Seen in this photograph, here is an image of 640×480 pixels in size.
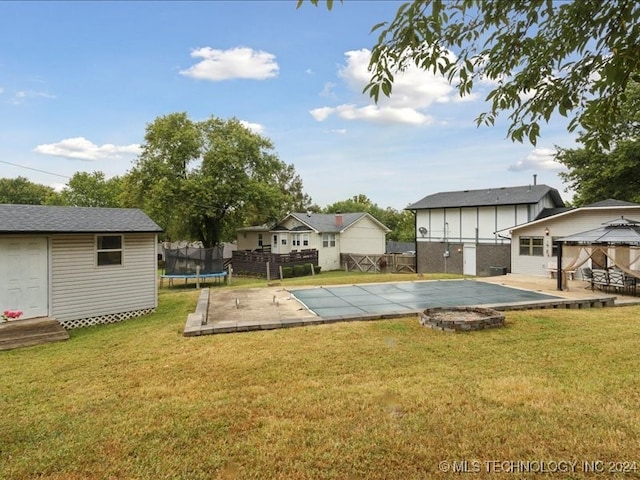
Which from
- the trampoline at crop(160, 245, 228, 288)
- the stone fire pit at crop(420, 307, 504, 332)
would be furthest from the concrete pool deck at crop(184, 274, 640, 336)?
the trampoline at crop(160, 245, 228, 288)

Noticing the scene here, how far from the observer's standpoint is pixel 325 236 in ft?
100

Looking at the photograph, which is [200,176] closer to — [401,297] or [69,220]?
[69,220]

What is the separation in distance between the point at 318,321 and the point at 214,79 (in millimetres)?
18736

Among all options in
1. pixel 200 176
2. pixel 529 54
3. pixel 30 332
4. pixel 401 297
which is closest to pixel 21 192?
pixel 200 176

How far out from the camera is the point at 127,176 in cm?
3081

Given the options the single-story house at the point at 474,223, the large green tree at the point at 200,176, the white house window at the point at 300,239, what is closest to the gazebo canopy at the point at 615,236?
the single-story house at the point at 474,223

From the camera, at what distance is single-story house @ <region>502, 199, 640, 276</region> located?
52.2 ft

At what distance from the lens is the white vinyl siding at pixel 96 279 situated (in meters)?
9.49

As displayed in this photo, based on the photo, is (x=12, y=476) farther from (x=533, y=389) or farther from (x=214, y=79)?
(x=214, y=79)

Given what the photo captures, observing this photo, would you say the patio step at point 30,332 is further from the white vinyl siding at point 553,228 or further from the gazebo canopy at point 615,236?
the white vinyl siding at point 553,228

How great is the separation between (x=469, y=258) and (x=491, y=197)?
13.4 ft

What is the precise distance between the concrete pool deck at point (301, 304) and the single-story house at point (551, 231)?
4.08m

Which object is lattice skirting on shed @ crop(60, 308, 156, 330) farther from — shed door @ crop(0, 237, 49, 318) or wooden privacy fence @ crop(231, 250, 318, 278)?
wooden privacy fence @ crop(231, 250, 318, 278)

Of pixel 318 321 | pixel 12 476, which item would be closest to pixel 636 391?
pixel 318 321
